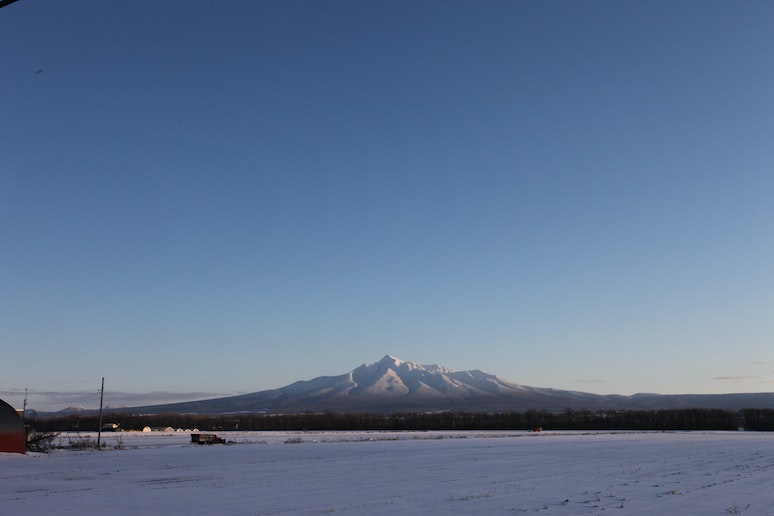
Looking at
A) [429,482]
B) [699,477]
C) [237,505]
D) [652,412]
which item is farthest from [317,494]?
[652,412]

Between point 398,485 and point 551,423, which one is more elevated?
point 398,485

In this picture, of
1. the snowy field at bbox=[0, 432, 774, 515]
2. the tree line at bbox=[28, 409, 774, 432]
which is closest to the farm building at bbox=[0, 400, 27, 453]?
the snowy field at bbox=[0, 432, 774, 515]

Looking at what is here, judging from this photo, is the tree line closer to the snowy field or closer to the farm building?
the farm building

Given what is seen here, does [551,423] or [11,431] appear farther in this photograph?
[551,423]

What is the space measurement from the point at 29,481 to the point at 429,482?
16285mm

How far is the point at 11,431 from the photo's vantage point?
4244 cm

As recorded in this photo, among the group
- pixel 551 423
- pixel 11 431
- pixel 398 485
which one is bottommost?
pixel 551 423

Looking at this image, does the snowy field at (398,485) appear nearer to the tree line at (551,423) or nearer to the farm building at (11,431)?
the farm building at (11,431)

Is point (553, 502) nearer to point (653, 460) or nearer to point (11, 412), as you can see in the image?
point (653, 460)

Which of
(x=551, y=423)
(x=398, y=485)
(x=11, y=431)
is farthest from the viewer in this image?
(x=551, y=423)

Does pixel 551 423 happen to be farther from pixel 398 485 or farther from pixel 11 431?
pixel 398 485

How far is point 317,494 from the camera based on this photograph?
21406mm

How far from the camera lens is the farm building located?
41875 mm

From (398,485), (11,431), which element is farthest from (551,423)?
(398,485)
